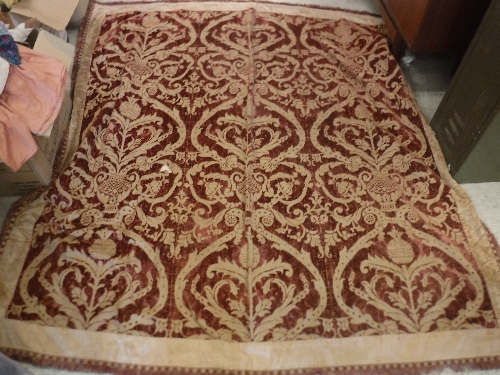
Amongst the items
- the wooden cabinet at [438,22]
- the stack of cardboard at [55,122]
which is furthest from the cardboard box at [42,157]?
the wooden cabinet at [438,22]

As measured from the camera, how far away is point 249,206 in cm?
144

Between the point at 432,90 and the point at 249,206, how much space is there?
1.04 m

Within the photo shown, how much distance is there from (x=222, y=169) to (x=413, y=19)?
998 mm

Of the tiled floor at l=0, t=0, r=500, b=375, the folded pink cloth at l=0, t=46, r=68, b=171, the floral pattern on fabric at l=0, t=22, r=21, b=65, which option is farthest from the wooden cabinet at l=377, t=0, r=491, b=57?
the floral pattern on fabric at l=0, t=22, r=21, b=65

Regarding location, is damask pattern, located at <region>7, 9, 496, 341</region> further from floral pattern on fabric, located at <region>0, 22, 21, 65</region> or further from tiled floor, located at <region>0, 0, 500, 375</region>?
floral pattern on fabric, located at <region>0, 22, 21, 65</region>

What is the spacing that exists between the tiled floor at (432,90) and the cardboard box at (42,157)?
2.9 inches

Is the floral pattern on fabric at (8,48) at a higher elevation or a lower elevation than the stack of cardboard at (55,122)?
higher

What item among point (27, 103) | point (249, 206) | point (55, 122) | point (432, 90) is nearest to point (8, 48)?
point (27, 103)

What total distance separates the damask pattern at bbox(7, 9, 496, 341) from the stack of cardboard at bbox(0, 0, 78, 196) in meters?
0.08

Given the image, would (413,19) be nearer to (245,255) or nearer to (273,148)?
(273,148)

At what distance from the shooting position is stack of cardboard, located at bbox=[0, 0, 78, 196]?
4.59 ft

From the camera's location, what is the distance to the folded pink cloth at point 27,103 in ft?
4.14

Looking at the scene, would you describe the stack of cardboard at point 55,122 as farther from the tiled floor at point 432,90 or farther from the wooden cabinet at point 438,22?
the wooden cabinet at point 438,22

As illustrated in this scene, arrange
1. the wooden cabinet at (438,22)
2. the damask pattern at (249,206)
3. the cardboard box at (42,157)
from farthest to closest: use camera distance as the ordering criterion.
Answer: the wooden cabinet at (438,22) → the cardboard box at (42,157) → the damask pattern at (249,206)
